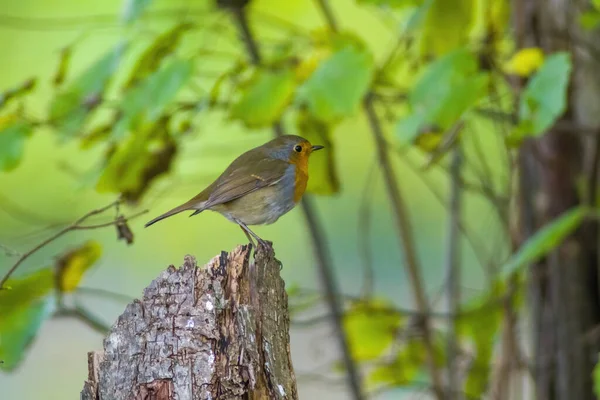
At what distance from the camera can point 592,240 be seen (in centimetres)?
361

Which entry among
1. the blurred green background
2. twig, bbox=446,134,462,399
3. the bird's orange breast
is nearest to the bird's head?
the bird's orange breast

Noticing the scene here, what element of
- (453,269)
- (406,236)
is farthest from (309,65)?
(453,269)

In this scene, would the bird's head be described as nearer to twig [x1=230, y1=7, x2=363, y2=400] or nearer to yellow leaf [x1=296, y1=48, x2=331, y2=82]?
yellow leaf [x1=296, y1=48, x2=331, y2=82]

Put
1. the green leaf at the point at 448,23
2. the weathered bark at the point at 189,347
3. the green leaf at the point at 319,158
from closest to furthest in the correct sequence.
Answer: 1. the weathered bark at the point at 189,347
2. the green leaf at the point at 448,23
3. the green leaf at the point at 319,158

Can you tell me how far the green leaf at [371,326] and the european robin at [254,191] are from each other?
0.90 metres

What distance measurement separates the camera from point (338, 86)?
2510 millimetres

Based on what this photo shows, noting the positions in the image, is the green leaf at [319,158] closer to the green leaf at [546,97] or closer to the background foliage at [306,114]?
the background foliage at [306,114]

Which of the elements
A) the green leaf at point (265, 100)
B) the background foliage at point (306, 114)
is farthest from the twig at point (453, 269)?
the green leaf at point (265, 100)

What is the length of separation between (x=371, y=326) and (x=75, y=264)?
5.06ft

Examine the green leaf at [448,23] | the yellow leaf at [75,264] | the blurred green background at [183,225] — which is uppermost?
the blurred green background at [183,225]

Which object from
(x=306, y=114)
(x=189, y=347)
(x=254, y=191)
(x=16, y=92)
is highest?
(x=306, y=114)

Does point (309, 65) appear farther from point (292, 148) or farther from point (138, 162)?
point (138, 162)

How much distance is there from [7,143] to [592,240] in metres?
2.39

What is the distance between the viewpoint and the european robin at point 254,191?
291 cm
